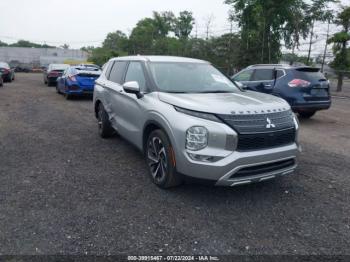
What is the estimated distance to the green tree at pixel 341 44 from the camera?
1980 centimetres

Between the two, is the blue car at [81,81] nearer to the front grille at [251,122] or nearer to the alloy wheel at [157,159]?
the alloy wheel at [157,159]

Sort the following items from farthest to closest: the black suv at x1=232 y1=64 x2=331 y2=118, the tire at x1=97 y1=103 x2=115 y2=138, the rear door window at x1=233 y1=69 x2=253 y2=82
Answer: the rear door window at x1=233 y1=69 x2=253 y2=82 < the black suv at x1=232 y1=64 x2=331 y2=118 < the tire at x1=97 y1=103 x2=115 y2=138

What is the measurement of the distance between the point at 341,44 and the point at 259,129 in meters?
20.6

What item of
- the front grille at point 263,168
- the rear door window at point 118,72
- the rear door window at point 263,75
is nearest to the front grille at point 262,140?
the front grille at point 263,168

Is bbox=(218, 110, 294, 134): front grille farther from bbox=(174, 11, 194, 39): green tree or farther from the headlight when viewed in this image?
bbox=(174, 11, 194, 39): green tree

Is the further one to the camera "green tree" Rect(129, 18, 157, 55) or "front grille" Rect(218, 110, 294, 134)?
"green tree" Rect(129, 18, 157, 55)

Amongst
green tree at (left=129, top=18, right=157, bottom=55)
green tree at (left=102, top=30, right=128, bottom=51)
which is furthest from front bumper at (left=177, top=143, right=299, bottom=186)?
green tree at (left=102, top=30, right=128, bottom=51)

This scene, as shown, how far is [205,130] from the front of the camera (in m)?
3.40

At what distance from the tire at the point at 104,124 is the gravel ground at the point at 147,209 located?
24.9 inches

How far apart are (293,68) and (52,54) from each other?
79.2m

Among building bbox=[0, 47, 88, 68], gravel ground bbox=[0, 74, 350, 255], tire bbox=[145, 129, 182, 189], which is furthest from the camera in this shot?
building bbox=[0, 47, 88, 68]

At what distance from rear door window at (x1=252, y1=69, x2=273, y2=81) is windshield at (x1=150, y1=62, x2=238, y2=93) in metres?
4.24

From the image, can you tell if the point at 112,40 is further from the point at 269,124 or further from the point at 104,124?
the point at 269,124

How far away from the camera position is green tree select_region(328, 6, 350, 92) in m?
19.8
